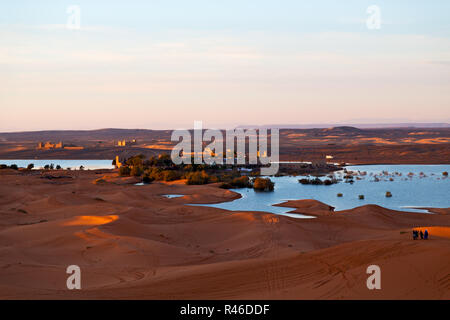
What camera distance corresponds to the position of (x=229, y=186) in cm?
3994

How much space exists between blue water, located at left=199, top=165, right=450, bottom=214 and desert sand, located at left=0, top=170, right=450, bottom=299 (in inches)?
132

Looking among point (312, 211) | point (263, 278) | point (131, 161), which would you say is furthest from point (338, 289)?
point (131, 161)

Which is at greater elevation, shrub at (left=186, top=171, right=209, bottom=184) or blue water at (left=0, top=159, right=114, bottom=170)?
shrub at (left=186, top=171, right=209, bottom=184)

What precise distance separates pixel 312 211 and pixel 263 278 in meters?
16.2

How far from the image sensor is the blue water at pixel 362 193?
29.7m

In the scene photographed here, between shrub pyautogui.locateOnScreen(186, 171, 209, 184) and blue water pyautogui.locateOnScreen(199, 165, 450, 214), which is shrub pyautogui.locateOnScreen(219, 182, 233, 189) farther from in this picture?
shrub pyautogui.locateOnScreen(186, 171, 209, 184)

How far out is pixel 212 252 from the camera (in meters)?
16.4

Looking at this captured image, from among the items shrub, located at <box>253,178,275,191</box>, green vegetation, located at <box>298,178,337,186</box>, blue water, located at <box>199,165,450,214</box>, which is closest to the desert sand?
blue water, located at <box>199,165,450,214</box>

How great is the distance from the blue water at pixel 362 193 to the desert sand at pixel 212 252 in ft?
11.0

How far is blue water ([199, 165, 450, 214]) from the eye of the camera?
97.4 ft

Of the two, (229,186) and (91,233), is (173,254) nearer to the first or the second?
(91,233)

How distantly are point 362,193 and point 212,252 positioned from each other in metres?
20.5

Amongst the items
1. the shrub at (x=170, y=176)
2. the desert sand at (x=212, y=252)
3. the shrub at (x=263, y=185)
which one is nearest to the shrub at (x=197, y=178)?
the shrub at (x=170, y=176)
